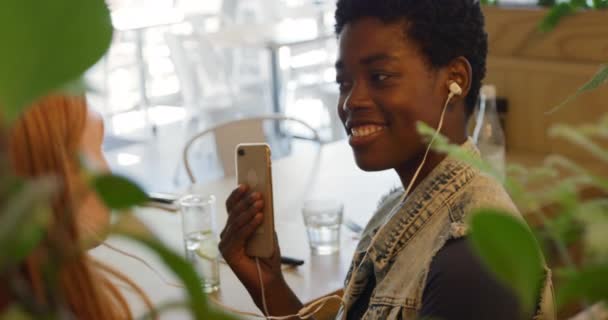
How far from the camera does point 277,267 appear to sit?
62.4 inches

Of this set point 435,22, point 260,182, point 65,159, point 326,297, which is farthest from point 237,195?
point 65,159

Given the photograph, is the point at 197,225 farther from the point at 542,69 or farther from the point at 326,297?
the point at 542,69

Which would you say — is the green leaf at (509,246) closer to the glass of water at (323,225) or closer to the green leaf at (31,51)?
the green leaf at (31,51)

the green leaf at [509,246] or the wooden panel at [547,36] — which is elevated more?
the green leaf at [509,246]

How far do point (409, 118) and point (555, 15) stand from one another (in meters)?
1.49

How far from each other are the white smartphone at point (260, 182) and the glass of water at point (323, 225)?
339 millimetres

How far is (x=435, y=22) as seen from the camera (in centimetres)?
135

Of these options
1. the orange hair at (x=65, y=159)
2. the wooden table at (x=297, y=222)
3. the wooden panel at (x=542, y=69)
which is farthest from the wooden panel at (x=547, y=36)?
the orange hair at (x=65, y=159)

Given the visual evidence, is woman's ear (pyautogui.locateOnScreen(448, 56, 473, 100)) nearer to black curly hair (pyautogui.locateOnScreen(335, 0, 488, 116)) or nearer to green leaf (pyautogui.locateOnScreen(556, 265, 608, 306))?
black curly hair (pyautogui.locateOnScreen(335, 0, 488, 116))

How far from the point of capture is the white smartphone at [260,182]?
1568mm

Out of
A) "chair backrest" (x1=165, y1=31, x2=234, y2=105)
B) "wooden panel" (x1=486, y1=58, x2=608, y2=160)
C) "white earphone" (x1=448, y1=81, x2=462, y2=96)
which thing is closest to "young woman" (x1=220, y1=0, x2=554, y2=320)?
"white earphone" (x1=448, y1=81, x2=462, y2=96)

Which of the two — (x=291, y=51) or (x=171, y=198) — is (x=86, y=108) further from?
(x=291, y=51)

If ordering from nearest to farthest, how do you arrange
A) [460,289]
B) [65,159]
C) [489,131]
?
1. [65,159]
2. [460,289]
3. [489,131]

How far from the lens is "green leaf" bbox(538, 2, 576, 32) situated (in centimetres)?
266
